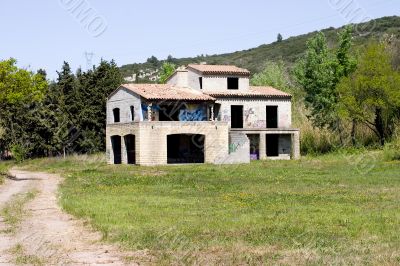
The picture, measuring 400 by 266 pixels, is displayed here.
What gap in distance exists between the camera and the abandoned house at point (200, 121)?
52.8 m

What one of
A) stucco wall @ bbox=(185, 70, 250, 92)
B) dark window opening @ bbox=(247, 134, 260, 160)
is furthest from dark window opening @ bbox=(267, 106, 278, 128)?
stucco wall @ bbox=(185, 70, 250, 92)

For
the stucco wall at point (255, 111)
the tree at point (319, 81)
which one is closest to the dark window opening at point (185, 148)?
the stucco wall at point (255, 111)

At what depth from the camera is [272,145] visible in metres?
62.4

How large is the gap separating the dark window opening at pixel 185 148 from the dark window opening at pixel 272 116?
7877 mm

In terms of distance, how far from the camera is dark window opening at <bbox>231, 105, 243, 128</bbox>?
196 ft

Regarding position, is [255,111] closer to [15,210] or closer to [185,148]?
[185,148]

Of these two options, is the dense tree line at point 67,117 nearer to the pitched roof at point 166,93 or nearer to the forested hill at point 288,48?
the pitched roof at point 166,93

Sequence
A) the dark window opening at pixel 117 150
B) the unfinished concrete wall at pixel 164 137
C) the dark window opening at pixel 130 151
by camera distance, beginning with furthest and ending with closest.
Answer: the dark window opening at pixel 117 150
the dark window opening at pixel 130 151
the unfinished concrete wall at pixel 164 137

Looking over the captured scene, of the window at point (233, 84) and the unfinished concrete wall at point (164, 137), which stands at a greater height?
the window at point (233, 84)

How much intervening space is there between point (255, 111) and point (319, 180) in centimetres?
2651

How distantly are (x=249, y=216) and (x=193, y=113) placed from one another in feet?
123

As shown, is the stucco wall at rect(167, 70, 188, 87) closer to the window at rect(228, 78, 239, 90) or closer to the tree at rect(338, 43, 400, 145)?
the window at rect(228, 78, 239, 90)

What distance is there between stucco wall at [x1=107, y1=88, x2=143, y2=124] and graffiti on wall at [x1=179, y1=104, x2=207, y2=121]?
12.9 feet

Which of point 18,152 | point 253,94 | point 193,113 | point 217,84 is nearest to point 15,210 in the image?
point 193,113
